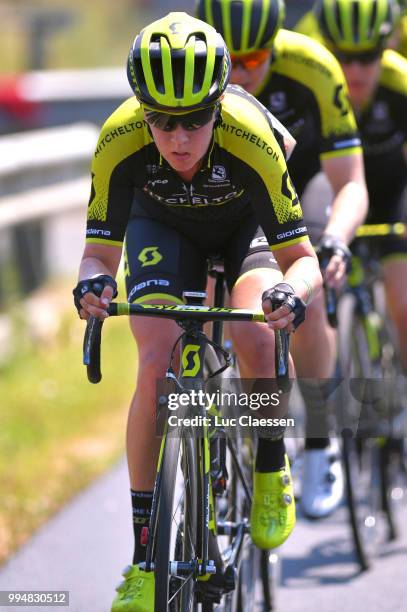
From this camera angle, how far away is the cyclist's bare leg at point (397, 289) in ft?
24.4

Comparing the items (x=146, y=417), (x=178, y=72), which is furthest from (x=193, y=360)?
(x=178, y=72)

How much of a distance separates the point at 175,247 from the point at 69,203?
21.3 ft

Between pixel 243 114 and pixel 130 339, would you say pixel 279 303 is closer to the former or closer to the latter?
pixel 243 114

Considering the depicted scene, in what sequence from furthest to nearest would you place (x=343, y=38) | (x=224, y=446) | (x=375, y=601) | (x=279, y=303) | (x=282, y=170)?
1. (x=343, y=38)
2. (x=375, y=601)
3. (x=224, y=446)
4. (x=282, y=170)
5. (x=279, y=303)

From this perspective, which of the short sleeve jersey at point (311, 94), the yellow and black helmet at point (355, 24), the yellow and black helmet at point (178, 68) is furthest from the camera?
the yellow and black helmet at point (355, 24)

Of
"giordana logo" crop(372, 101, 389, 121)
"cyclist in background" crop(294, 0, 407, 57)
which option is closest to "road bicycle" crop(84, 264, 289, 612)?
"giordana logo" crop(372, 101, 389, 121)

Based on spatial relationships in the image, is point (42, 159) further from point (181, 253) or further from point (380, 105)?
point (181, 253)

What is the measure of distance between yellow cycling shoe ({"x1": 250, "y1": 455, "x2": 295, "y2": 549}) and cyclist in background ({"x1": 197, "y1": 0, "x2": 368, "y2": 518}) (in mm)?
1040

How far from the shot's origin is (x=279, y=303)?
14.6 ft

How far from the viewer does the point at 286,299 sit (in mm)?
4449

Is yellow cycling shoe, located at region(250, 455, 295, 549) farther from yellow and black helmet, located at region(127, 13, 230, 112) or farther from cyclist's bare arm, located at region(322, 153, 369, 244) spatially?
yellow and black helmet, located at region(127, 13, 230, 112)

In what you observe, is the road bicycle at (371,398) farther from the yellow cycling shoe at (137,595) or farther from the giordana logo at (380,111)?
the yellow cycling shoe at (137,595)

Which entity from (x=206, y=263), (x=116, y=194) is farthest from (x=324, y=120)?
(x=116, y=194)

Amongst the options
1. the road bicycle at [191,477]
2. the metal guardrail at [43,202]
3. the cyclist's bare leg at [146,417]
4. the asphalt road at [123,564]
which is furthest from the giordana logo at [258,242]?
the metal guardrail at [43,202]
